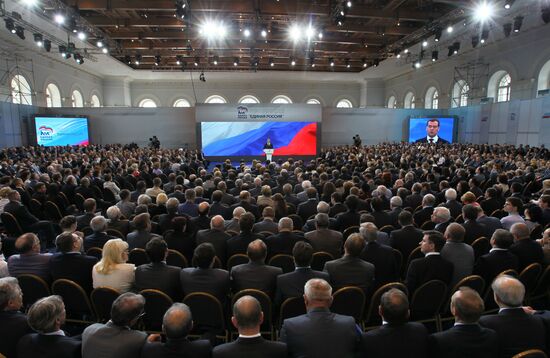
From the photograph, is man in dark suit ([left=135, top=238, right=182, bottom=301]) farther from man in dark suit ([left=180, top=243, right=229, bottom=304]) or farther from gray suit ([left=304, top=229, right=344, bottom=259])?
gray suit ([left=304, top=229, right=344, bottom=259])

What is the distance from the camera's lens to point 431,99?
25172mm

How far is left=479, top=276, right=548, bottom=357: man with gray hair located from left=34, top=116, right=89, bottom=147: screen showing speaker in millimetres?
23119

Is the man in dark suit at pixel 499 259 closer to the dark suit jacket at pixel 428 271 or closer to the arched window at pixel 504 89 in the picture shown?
the dark suit jacket at pixel 428 271

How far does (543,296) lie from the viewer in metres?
3.89

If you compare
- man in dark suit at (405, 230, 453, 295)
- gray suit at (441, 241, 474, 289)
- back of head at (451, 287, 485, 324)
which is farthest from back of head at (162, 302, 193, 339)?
gray suit at (441, 241, 474, 289)

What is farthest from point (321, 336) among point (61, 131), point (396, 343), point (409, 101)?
point (409, 101)

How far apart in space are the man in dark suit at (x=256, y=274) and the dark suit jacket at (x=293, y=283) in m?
0.14

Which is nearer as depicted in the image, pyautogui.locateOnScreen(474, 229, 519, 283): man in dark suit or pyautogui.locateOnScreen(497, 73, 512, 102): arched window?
pyautogui.locateOnScreen(474, 229, 519, 283): man in dark suit

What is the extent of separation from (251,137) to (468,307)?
2105 centimetres

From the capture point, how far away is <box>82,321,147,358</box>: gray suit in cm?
219

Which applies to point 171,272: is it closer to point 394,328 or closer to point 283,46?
point 394,328

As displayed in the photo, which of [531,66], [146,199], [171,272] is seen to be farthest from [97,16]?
[531,66]

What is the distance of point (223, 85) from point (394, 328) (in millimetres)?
29948

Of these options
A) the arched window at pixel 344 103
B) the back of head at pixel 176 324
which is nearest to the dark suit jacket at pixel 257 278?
the back of head at pixel 176 324
